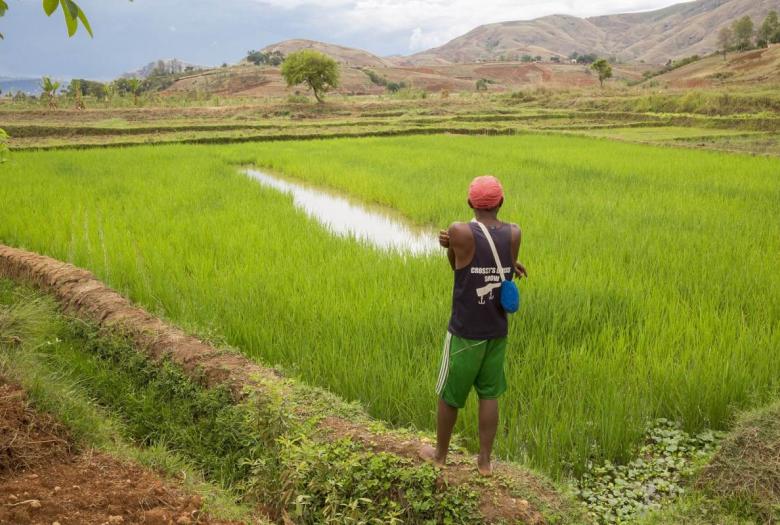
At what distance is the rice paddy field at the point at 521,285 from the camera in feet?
9.37

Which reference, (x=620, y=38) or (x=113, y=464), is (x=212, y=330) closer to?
(x=113, y=464)

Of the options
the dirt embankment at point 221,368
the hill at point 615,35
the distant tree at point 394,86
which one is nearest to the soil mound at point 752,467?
the dirt embankment at point 221,368

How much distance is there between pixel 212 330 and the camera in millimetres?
3678

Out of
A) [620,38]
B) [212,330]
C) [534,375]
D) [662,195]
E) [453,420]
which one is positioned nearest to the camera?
[453,420]

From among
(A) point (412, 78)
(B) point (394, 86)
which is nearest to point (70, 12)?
(B) point (394, 86)

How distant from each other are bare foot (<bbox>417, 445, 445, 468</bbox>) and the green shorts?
0.88 ft

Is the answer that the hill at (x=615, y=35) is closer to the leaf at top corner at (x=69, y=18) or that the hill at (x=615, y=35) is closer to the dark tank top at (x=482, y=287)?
the dark tank top at (x=482, y=287)

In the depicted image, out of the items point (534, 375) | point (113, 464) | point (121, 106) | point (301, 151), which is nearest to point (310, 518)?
point (113, 464)

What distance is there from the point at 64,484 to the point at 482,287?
1.75 meters

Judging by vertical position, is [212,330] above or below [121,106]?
below

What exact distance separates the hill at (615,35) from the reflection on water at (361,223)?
398ft

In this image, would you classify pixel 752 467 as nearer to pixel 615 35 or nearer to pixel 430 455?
pixel 430 455

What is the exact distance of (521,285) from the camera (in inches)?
169

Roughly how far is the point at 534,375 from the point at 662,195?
5.90 meters
